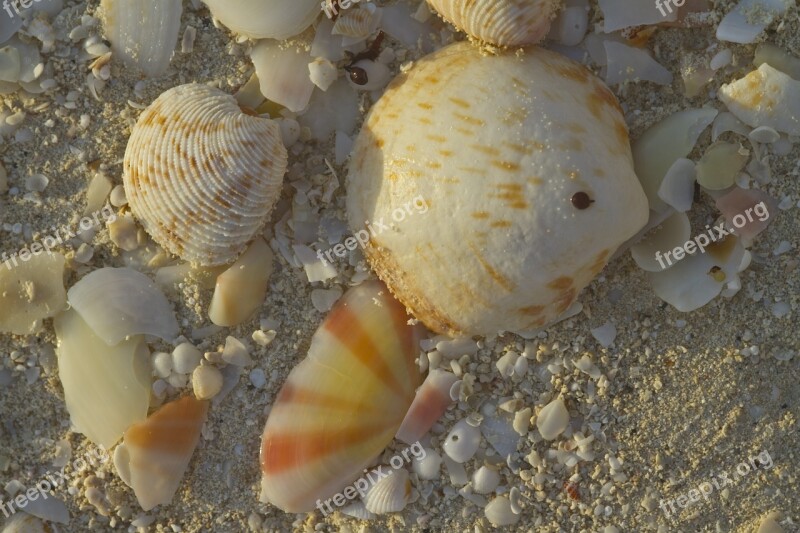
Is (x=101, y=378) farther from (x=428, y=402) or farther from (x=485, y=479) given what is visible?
(x=485, y=479)

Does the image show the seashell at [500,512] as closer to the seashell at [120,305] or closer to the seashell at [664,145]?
the seashell at [664,145]

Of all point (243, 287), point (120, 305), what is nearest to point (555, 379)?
point (243, 287)

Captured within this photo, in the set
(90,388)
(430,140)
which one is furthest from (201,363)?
(430,140)

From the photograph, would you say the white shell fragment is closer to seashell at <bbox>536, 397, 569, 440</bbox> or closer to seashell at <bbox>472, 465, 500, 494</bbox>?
seashell at <bbox>536, 397, 569, 440</bbox>

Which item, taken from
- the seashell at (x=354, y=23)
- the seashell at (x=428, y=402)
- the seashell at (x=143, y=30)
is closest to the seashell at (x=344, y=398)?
the seashell at (x=428, y=402)

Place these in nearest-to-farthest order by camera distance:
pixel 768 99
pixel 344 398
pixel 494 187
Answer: pixel 494 187 < pixel 768 99 < pixel 344 398

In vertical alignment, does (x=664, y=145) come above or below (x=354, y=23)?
below

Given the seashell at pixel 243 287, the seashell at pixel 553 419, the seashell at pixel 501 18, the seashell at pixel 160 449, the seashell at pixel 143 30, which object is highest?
the seashell at pixel 501 18
